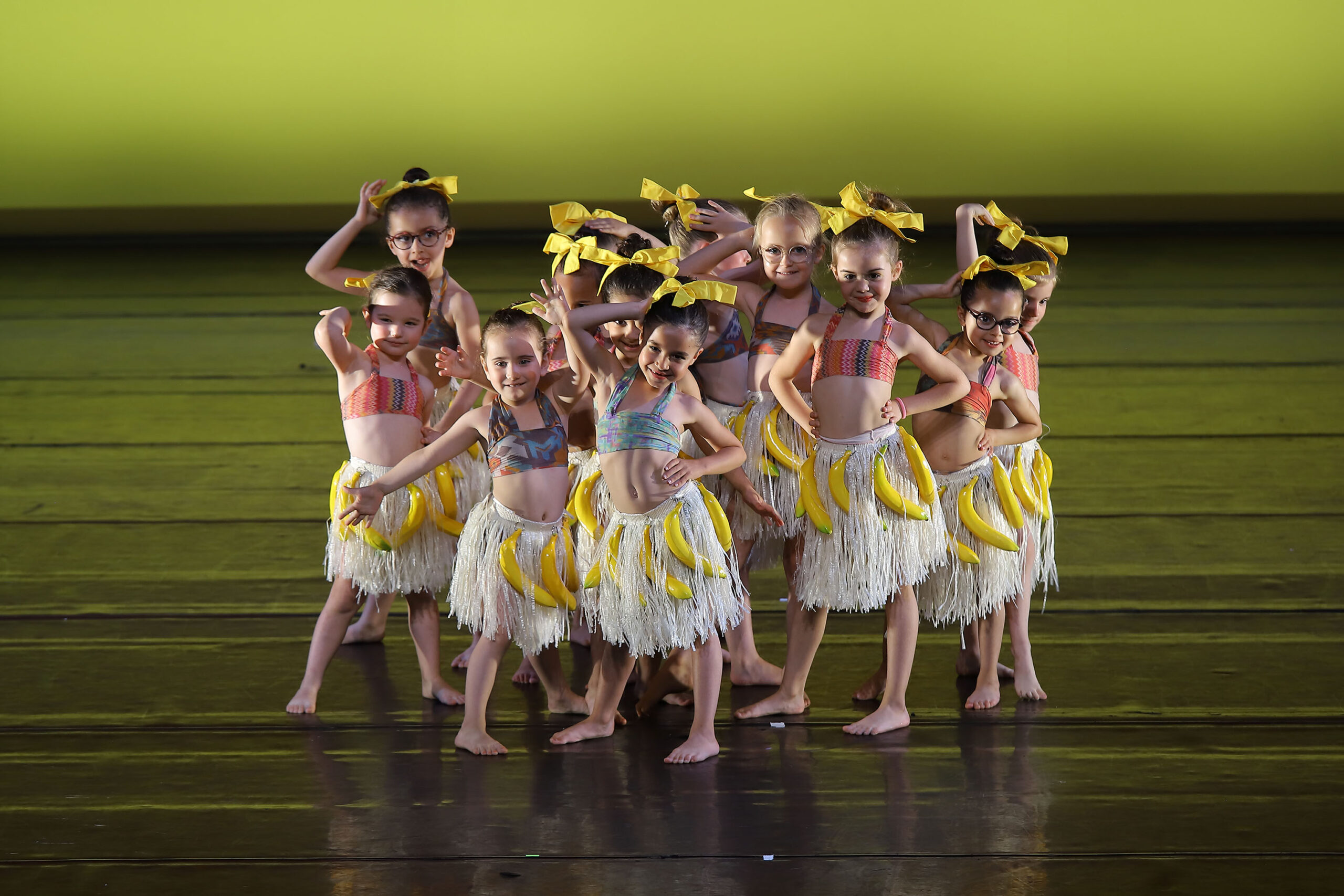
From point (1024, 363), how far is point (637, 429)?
2.87 feet

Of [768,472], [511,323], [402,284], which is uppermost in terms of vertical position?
[402,284]

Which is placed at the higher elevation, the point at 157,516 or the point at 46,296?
the point at 46,296

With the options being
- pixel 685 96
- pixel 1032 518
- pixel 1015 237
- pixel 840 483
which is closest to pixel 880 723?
pixel 840 483

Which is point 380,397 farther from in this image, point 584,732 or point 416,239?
point 584,732

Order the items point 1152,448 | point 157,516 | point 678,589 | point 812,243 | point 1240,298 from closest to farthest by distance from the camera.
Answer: point 678,589 → point 812,243 → point 157,516 → point 1152,448 → point 1240,298

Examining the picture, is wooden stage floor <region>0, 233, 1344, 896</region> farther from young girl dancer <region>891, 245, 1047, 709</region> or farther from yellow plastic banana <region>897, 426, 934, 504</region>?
yellow plastic banana <region>897, 426, 934, 504</region>

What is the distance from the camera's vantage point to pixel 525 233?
7.53 metres

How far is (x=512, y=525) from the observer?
2574mm

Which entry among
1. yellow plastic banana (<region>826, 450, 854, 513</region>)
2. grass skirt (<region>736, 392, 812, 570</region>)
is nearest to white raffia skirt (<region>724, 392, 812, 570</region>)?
grass skirt (<region>736, 392, 812, 570</region>)

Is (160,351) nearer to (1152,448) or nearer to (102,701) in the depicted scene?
(102,701)

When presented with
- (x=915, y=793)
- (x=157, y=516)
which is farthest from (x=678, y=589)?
(x=157, y=516)

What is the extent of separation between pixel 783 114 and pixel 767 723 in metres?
4.79

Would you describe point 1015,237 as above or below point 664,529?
above

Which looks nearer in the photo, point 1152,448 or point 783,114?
point 1152,448
